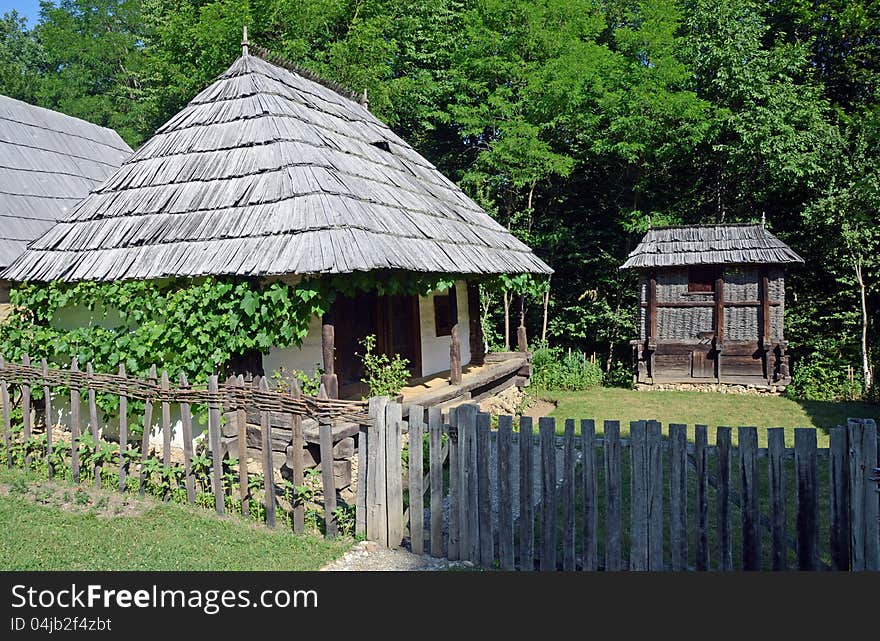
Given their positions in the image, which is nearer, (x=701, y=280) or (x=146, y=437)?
(x=146, y=437)

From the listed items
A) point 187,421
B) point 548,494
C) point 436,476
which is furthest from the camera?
point 187,421

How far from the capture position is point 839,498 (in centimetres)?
385

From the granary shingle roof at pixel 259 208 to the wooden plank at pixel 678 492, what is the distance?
360 cm

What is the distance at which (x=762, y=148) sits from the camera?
14.8 m

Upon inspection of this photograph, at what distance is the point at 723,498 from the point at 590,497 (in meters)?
0.81

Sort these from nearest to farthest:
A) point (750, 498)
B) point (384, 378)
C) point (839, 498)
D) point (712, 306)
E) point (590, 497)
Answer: point (839, 498) < point (750, 498) < point (590, 497) < point (384, 378) < point (712, 306)

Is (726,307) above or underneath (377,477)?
above

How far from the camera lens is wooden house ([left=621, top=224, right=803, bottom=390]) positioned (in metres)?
13.4

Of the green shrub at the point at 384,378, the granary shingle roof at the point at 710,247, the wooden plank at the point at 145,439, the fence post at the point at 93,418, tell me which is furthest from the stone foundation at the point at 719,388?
the fence post at the point at 93,418

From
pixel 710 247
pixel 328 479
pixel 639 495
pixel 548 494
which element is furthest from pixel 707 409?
pixel 328 479

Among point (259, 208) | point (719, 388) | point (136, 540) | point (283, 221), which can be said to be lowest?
point (719, 388)

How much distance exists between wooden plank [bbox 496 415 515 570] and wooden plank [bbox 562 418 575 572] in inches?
14.2

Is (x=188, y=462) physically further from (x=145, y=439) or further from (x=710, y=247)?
(x=710, y=247)

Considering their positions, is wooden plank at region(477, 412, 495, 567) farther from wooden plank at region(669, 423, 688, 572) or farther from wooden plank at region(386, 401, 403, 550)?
wooden plank at region(669, 423, 688, 572)
